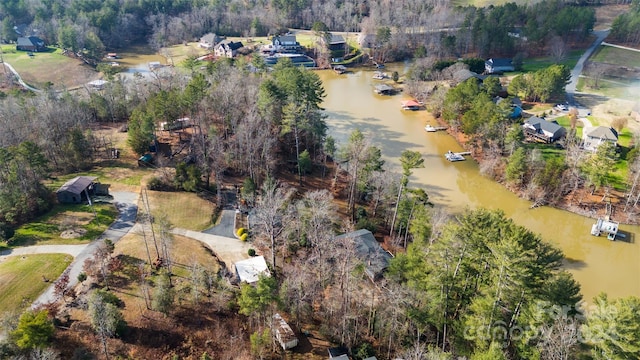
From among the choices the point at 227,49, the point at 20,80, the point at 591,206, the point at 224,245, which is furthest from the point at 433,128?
the point at 20,80

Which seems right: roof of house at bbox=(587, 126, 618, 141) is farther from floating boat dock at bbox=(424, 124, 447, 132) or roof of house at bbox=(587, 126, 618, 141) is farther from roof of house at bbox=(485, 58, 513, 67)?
roof of house at bbox=(485, 58, 513, 67)

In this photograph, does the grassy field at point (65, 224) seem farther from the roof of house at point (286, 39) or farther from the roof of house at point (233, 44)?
the roof of house at point (286, 39)

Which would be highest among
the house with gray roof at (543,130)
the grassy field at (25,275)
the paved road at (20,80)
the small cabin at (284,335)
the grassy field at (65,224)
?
the paved road at (20,80)

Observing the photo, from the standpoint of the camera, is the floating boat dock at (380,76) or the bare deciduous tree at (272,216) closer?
the bare deciduous tree at (272,216)

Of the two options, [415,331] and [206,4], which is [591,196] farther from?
[206,4]

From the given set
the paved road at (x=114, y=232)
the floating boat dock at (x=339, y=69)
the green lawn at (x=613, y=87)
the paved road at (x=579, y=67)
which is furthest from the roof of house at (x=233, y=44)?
the green lawn at (x=613, y=87)

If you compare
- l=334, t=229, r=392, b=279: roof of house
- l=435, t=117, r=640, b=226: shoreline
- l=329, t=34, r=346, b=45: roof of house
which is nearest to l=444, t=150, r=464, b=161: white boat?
l=435, t=117, r=640, b=226: shoreline
